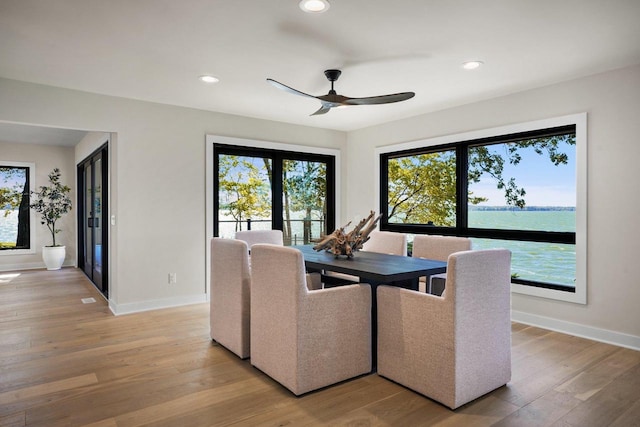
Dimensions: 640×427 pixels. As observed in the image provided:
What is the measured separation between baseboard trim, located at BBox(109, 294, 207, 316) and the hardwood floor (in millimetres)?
528

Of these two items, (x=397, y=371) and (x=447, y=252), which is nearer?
(x=397, y=371)

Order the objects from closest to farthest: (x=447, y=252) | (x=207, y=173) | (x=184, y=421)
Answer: (x=184, y=421), (x=447, y=252), (x=207, y=173)

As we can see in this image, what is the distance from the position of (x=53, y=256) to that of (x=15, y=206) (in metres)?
1.17

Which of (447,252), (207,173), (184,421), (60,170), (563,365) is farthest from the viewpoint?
(60,170)

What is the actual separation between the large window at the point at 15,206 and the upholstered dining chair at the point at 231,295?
611cm

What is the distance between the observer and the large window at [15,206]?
730 cm

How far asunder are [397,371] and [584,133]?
2754 mm

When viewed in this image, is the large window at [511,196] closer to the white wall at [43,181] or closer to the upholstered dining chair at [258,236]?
the upholstered dining chair at [258,236]

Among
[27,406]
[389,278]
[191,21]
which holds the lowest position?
[27,406]

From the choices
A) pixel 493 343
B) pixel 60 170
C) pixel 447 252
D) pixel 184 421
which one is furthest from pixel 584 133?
pixel 60 170

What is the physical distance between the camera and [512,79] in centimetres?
372

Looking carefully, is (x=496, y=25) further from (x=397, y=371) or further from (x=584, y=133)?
(x=397, y=371)

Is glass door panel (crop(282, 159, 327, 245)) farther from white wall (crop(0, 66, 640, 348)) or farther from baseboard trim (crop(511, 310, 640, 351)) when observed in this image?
baseboard trim (crop(511, 310, 640, 351))

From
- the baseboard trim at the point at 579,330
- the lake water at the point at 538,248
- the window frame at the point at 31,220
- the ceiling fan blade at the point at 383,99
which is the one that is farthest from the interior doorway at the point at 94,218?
the baseboard trim at the point at 579,330
